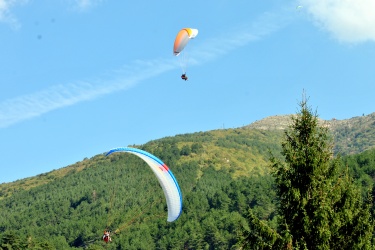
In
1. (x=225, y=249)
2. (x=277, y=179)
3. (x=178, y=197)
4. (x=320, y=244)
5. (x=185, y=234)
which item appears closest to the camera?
(x=320, y=244)

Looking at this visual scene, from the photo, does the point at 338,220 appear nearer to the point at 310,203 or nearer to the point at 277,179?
the point at 310,203

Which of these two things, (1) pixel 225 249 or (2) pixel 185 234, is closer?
(1) pixel 225 249

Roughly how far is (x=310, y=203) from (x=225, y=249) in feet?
529

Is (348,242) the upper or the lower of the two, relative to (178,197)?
lower

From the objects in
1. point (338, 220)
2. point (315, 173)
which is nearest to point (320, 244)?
point (338, 220)

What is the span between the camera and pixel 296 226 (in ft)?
72.4

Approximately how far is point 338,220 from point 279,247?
8.36 ft

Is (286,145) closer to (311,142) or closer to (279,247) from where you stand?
(311,142)

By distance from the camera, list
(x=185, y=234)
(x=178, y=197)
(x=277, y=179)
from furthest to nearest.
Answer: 1. (x=185, y=234)
2. (x=178, y=197)
3. (x=277, y=179)

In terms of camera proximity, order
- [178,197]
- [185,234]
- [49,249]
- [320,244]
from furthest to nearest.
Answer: [185,234] < [49,249] < [178,197] < [320,244]

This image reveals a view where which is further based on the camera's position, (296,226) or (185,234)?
(185,234)

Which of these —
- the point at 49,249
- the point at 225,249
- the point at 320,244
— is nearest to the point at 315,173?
the point at 320,244

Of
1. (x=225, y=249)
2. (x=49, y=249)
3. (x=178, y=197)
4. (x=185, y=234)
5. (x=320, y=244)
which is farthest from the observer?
(x=185, y=234)

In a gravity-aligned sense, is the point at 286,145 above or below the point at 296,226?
above
